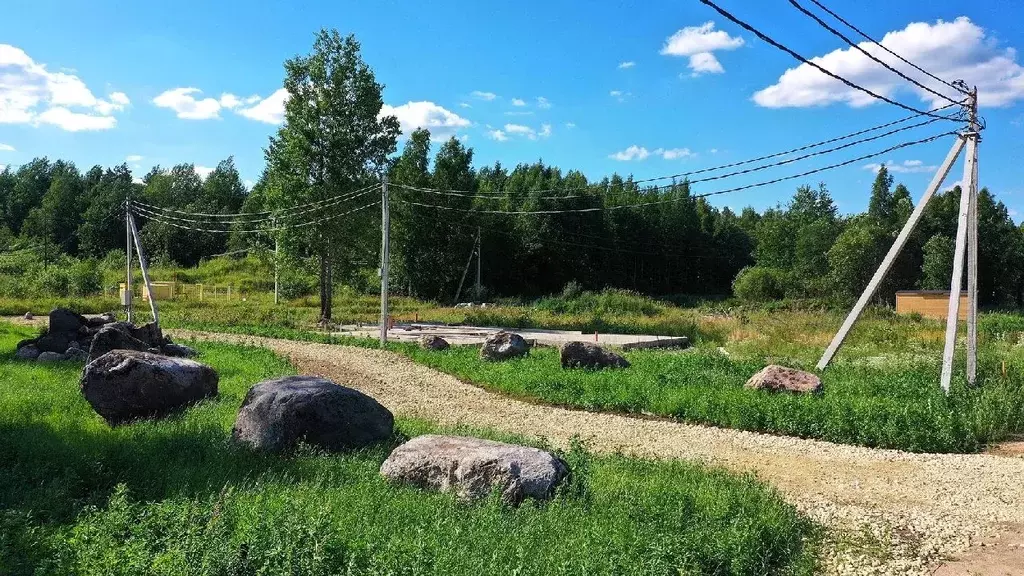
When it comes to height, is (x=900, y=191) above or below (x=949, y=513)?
above

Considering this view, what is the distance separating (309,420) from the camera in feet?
30.6

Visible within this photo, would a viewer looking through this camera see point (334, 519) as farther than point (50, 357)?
No

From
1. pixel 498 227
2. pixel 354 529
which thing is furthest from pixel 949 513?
pixel 498 227

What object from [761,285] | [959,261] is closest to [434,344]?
[959,261]

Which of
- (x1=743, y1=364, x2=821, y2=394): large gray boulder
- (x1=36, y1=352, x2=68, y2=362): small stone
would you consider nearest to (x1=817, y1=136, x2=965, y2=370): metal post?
(x1=743, y1=364, x2=821, y2=394): large gray boulder

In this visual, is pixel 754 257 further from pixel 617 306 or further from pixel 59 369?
pixel 59 369

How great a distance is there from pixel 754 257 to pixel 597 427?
79.5 metres

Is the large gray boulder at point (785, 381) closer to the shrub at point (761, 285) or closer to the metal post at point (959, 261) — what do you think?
the metal post at point (959, 261)

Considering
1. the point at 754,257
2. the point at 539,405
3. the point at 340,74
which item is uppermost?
the point at 340,74

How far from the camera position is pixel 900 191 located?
8662 centimetres

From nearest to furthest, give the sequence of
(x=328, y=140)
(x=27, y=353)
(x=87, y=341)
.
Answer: (x=27, y=353)
(x=87, y=341)
(x=328, y=140)

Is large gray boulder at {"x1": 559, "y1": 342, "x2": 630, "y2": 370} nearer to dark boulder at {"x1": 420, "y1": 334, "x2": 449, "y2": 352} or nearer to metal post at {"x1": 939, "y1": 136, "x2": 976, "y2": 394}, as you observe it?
dark boulder at {"x1": 420, "y1": 334, "x2": 449, "y2": 352}

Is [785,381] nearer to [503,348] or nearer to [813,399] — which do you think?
[813,399]

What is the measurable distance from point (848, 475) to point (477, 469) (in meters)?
5.53
